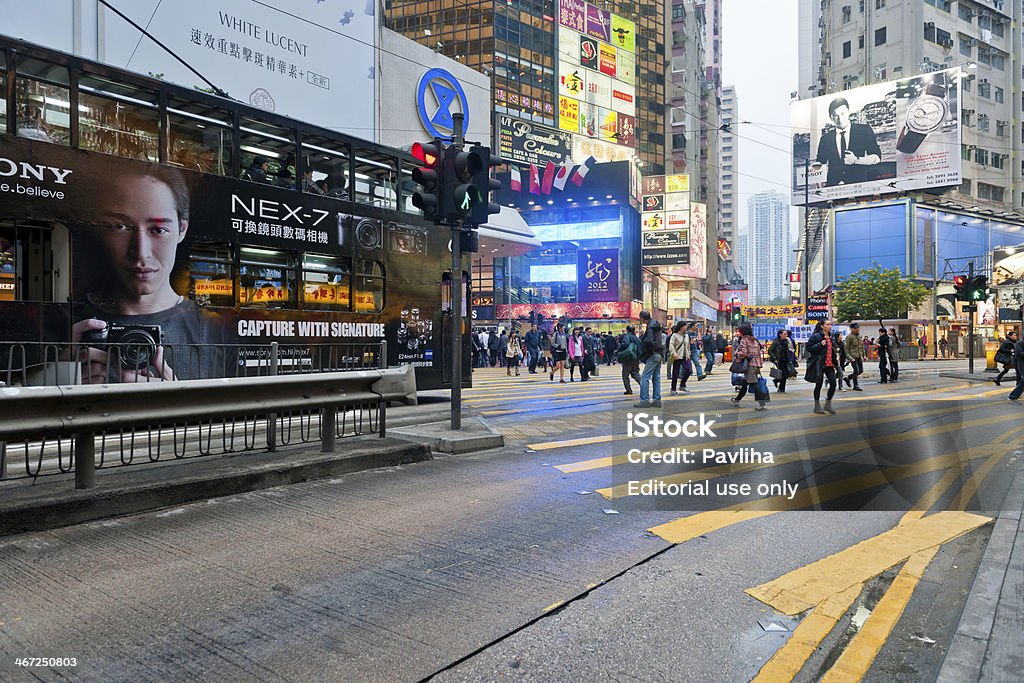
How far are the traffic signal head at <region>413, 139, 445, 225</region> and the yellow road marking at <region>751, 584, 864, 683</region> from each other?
6560mm

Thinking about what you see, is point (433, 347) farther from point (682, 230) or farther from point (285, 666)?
point (682, 230)

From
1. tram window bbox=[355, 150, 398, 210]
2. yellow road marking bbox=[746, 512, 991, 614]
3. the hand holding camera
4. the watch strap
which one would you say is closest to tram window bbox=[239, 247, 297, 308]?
the hand holding camera

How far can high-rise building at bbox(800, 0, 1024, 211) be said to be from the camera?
61.0m

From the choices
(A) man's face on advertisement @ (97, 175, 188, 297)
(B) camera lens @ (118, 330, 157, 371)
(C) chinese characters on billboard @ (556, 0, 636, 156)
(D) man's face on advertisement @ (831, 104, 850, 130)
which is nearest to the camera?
(B) camera lens @ (118, 330, 157, 371)

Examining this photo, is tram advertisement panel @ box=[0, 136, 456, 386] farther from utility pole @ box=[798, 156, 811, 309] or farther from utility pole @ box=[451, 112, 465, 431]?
utility pole @ box=[798, 156, 811, 309]

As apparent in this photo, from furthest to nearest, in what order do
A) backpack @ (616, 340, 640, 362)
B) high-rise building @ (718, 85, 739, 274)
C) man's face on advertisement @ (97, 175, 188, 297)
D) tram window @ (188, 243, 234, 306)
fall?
high-rise building @ (718, 85, 739, 274) < backpack @ (616, 340, 640, 362) < tram window @ (188, 243, 234, 306) < man's face on advertisement @ (97, 175, 188, 297)

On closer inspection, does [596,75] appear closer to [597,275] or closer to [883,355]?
[597,275]

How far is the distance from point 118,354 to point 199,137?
3555 mm

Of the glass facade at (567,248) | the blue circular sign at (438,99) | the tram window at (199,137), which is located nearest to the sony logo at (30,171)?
the tram window at (199,137)

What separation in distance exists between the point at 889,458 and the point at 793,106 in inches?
2425

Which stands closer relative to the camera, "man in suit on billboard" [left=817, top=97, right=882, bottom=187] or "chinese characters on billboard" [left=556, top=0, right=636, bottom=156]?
"man in suit on billboard" [left=817, top=97, right=882, bottom=187]

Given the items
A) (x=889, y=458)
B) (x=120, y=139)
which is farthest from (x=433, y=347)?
(x=889, y=458)

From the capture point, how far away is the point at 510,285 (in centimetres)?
5409

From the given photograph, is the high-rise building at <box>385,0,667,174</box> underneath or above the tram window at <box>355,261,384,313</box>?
above
